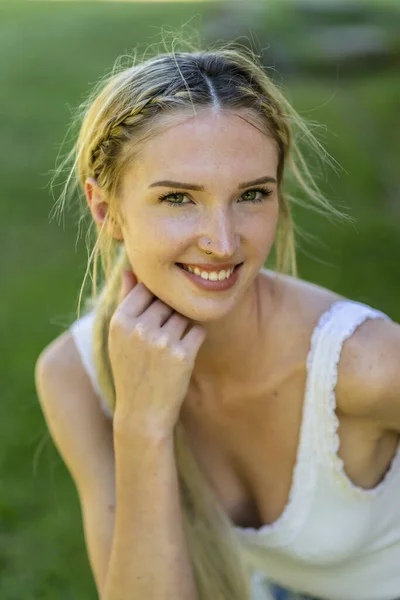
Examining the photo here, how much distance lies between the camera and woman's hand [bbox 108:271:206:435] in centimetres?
211

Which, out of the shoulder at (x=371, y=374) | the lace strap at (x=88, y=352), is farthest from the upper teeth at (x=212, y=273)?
the lace strap at (x=88, y=352)

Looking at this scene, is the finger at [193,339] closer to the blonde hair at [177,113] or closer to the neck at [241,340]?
the neck at [241,340]

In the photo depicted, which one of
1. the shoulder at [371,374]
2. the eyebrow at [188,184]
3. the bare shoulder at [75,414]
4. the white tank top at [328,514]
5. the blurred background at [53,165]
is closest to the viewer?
the eyebrow at [188,184]

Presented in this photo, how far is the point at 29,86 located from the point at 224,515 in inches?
268

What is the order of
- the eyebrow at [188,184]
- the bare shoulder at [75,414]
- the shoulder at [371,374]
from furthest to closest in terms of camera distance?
1. the bare shoulder at [75,414]
2. the shoulder at [371,374]
3. the eyebrow at [188,184]

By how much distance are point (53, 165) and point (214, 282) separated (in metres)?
5.29

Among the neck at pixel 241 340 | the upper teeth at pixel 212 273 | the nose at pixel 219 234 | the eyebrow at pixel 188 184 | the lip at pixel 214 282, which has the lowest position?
the neck at pixel 241 340

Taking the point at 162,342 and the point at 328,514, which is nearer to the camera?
the point at 162,342

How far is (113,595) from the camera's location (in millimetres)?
2219

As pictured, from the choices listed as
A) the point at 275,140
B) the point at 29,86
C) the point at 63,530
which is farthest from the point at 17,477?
the point at 29,86

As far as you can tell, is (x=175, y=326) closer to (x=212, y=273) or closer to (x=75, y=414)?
(x=212, y=273)

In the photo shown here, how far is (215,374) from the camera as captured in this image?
242 cm

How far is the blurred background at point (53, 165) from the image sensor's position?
3828mm

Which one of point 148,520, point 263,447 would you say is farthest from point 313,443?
point 148,520
